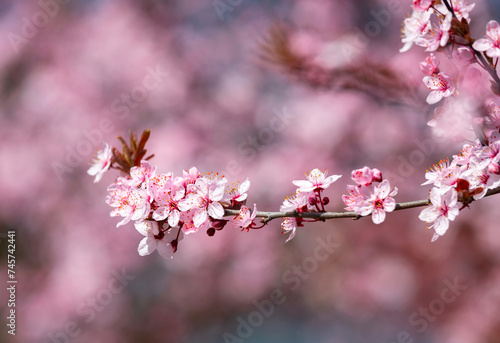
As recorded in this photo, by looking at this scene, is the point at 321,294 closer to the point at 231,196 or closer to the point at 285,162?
the point at 285,162

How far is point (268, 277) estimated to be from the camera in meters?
4.06

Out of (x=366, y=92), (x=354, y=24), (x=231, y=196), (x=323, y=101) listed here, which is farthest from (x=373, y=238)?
(x=231, y=196)

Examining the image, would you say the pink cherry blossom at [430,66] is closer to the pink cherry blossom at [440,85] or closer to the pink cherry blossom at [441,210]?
the pink cherry blossom at [440,85]

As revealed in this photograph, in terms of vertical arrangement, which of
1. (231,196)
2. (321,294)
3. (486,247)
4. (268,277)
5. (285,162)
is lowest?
(486,247)

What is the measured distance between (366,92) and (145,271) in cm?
309

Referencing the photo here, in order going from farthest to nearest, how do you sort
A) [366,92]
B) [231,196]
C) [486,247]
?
[486,247]
[366,92]
[231,196]

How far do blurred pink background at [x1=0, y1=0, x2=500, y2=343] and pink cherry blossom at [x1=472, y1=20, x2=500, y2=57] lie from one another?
289 cm

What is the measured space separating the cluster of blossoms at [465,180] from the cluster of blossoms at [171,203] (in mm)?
332

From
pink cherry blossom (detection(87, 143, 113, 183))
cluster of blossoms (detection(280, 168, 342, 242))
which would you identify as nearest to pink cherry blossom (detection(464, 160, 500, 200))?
cluster of blossoms (detection(280, 168, 342, 242))

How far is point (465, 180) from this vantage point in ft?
2.76

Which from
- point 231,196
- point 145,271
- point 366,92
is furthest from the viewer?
point 145,271

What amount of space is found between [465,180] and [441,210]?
70mm

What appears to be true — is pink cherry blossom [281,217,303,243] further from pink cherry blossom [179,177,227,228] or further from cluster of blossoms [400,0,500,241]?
cluster of blossoms [400,0,500,241]

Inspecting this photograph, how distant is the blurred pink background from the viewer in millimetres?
3883
